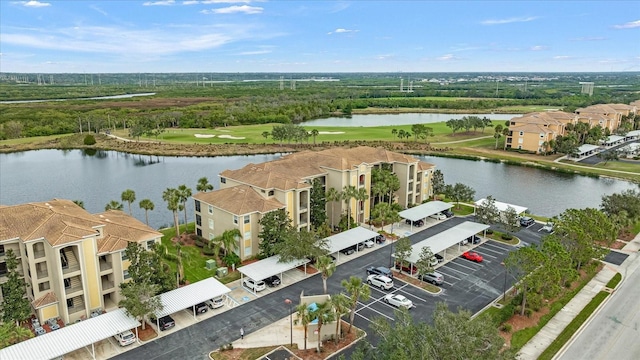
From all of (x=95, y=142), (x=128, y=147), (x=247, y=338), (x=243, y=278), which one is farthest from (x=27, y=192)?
(x=247, y=338)

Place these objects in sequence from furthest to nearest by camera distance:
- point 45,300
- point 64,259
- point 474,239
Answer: point 474,239, point 64,259, point 45,300

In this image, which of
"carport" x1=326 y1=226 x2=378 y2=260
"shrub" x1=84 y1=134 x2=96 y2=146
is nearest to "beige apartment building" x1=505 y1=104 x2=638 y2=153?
"carport" x1=326 y1=226 x2=378 y2=260

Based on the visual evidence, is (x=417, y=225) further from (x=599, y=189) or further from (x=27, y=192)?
(x=27, y=192)

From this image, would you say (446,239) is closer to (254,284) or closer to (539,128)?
(254,284)

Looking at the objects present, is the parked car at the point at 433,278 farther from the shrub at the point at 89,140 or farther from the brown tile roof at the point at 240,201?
the shrub at the point at 89,140

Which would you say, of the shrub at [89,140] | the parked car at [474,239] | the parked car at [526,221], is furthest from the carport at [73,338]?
the shrub at [89,140]

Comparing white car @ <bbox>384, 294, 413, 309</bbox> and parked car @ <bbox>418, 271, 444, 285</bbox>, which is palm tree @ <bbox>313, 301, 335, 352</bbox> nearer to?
white car @ <bbox>384, 294, 413, 309</bbox>

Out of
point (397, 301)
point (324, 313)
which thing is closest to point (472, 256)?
point (397, 301)
